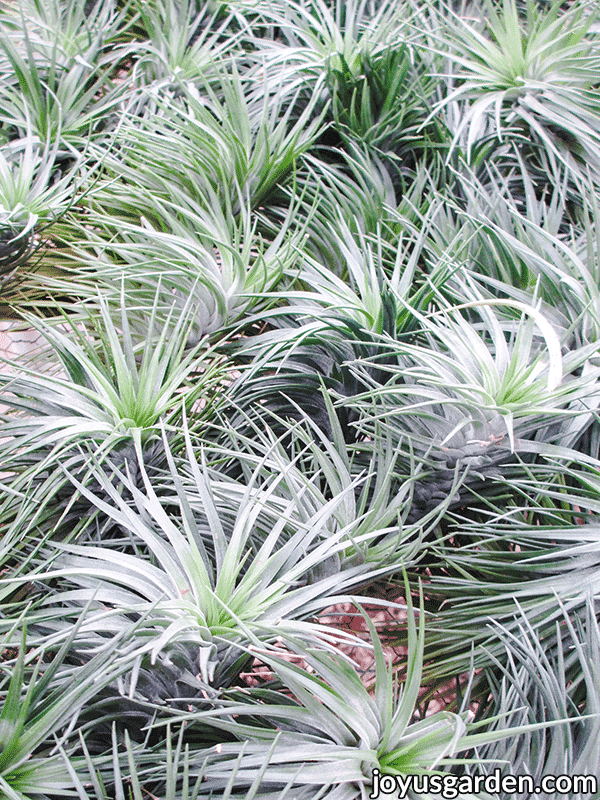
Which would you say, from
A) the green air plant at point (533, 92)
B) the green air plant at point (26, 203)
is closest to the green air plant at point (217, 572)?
the green air plant at point (26, 203)

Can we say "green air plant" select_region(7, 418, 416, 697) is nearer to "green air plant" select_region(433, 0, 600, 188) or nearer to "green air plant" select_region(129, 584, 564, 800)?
"green air plant" select_region(129, 584, 564, 800)

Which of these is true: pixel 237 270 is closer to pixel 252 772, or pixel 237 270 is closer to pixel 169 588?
pixel 169 588

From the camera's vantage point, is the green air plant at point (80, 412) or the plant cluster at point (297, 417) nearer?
the plant cluster at point (297, 417)

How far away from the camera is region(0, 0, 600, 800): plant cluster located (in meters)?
Result: 0.39

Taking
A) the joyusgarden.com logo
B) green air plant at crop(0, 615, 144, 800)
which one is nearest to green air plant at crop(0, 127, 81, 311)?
green air plant at crop(0, 615, 144, 800)

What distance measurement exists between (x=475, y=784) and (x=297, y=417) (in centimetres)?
36

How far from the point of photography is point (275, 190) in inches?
30.7

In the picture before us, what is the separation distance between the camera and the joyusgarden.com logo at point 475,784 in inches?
13.9

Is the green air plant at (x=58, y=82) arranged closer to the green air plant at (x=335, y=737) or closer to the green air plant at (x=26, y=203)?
the green air plant at (x=26, y=203)

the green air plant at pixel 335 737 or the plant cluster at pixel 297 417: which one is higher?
the plant cluster at pixel 297 417

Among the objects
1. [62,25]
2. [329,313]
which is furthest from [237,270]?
[62,25]

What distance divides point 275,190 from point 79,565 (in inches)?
21.5

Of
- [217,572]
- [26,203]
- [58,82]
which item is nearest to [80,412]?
[217,572]

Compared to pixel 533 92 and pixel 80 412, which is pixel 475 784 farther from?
pixel 533 92
